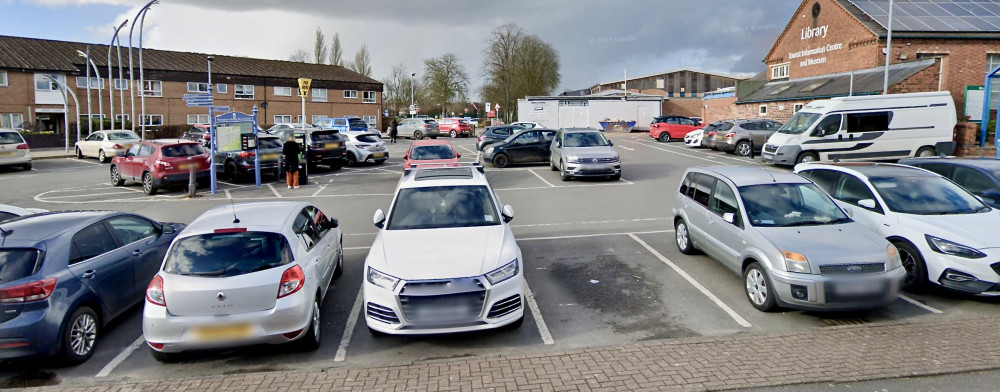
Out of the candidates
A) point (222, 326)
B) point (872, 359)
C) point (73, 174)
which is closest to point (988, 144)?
point (872, 359)

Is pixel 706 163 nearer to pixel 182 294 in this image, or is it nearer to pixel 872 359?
pixel 872 359

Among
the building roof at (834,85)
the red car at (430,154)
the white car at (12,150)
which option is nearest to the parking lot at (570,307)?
the red car at (430,154)

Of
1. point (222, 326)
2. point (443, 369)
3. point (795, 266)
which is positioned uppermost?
point (795, 266)

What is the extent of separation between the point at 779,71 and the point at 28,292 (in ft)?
149

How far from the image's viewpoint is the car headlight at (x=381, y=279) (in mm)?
5922

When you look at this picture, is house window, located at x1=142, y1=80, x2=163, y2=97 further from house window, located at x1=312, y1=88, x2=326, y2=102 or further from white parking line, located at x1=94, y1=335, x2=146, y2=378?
white parking line, located at x1=94, y1=335, x2=146, y2=378

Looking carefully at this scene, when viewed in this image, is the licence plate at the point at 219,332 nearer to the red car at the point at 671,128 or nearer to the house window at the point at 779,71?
the red car at the point at 671,128

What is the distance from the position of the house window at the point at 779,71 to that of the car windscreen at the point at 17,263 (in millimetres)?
44138

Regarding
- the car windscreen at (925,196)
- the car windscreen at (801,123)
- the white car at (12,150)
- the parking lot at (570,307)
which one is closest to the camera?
the parking lot at (570,307)

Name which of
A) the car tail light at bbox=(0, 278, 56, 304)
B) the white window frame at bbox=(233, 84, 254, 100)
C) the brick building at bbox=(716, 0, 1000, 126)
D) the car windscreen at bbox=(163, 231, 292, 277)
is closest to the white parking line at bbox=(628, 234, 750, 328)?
the car windscreen at bbox=(163, 231, 292, 277)

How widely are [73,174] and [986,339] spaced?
27.9m

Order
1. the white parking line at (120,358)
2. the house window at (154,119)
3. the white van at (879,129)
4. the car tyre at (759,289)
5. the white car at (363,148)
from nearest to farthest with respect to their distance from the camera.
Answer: the white parking line at (120,358) → the car tyre at (759,289) → the white van at (879,129) → the white car at (363,148) → the house window at (154,119)

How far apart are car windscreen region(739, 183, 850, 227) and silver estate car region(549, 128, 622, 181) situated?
10526mm

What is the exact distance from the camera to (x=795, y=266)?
6.57 metres
